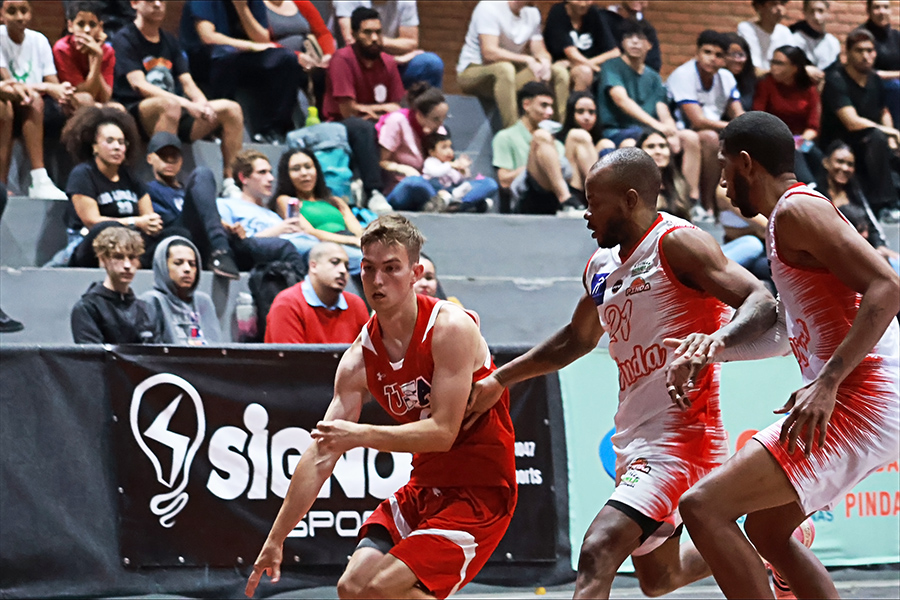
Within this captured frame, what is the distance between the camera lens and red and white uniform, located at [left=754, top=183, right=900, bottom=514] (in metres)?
3.63

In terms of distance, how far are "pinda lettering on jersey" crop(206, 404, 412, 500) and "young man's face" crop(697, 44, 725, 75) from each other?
6.63 metres

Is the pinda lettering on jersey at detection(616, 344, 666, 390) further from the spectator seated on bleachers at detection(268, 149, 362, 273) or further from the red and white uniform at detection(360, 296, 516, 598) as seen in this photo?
the spectator seated on bleachers at detection(268, 149, 362, 273)

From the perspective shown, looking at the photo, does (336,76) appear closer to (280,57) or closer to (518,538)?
(280,57)

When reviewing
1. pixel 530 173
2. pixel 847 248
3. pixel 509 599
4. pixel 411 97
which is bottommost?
pixel 509 599

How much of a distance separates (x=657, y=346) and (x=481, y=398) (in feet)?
2.29

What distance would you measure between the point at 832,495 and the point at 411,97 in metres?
7.08

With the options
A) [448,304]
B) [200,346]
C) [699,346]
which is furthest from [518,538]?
[699,346]

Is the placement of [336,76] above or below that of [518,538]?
above

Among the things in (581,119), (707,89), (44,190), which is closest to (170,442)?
(44,190)

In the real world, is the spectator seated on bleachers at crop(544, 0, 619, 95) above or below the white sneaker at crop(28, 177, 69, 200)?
above

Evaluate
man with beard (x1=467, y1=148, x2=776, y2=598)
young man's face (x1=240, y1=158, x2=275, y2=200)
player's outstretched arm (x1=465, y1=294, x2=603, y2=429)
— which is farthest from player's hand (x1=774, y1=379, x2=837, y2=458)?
young man's face (x1=240, y1=158, x2=275, y2=200)

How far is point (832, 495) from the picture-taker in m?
3.68

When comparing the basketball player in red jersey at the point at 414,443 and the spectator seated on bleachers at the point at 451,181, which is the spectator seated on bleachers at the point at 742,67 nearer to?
the spectator seated on bleachers at the point at 451,181

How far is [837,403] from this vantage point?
3727mm
